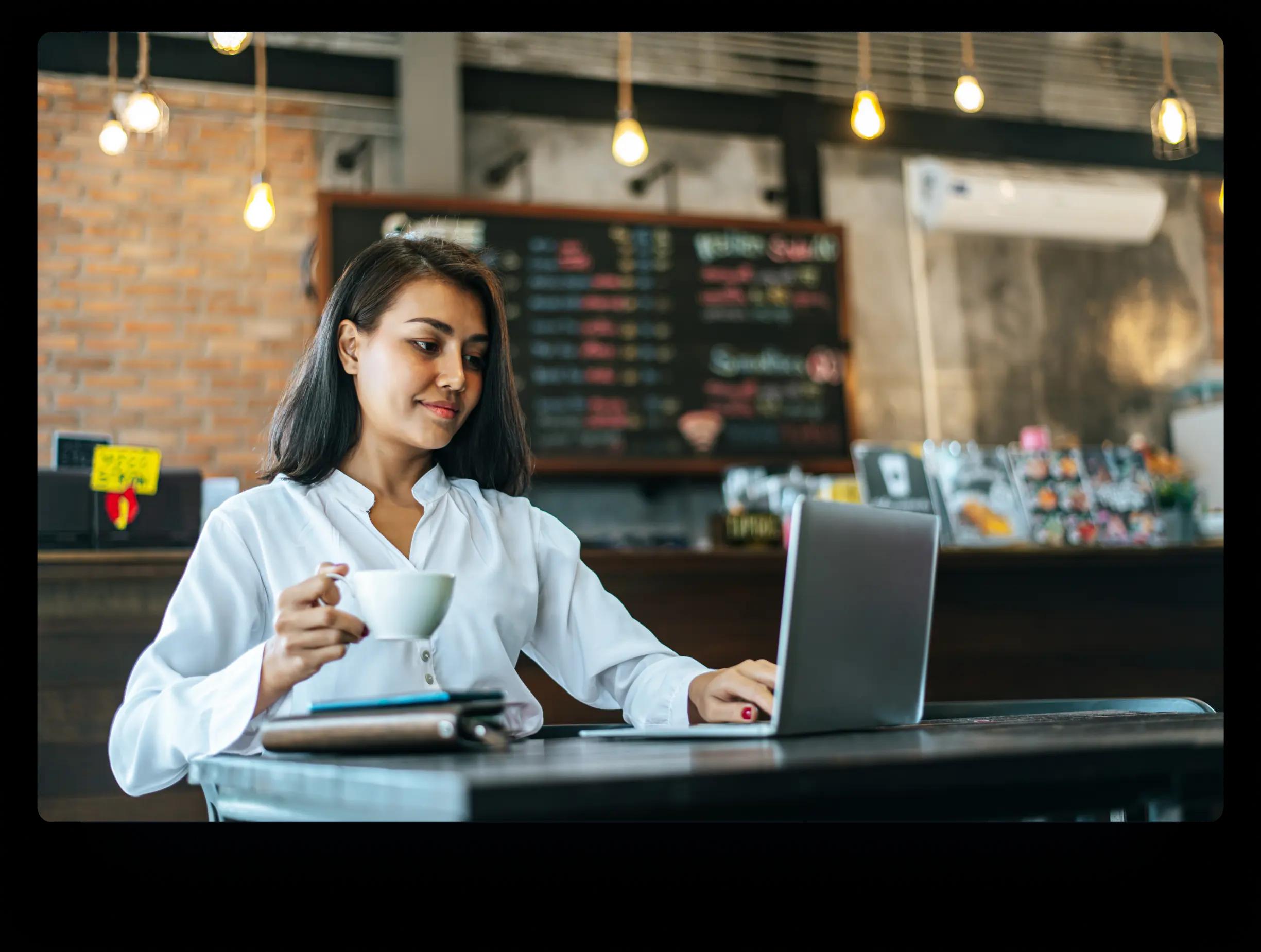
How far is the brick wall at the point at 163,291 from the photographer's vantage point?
4.25 meters

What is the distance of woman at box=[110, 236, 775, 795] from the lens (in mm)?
1423

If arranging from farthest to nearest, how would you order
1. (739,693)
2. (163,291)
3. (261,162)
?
(261,162)
(163,291)
(739,693)

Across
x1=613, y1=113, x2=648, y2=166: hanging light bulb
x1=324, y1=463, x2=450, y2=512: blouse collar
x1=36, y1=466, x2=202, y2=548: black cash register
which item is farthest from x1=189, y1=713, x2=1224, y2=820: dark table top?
x1=613, y1=113, x2=648, y2=166: hanging light bulb

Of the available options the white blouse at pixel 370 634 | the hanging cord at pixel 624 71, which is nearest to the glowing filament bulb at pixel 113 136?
the hanging cord at pixel 624 71

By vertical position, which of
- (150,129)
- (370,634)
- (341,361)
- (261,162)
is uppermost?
(261,162)

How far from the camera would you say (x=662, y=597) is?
120 inches

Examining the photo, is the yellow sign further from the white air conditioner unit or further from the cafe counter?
the white air conditioner unit

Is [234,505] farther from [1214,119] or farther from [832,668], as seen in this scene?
[1214,119]

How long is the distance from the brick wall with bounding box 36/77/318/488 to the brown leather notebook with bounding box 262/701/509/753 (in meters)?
3.25

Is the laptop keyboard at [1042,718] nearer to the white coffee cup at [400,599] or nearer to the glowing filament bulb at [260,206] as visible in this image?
the white coffee cup at [400,599]

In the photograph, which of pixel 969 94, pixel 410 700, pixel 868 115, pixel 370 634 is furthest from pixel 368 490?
pixel 969 94

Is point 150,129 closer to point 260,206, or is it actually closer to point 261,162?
point 260,206

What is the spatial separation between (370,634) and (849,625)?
434 millimetres

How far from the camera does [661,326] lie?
439 cm
